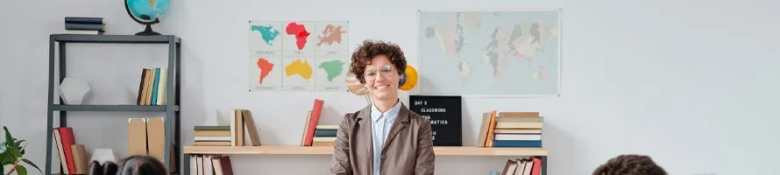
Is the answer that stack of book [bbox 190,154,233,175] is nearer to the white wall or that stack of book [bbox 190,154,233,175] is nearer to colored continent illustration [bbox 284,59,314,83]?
the white wall

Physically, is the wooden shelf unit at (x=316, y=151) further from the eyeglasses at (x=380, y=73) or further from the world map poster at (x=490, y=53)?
the eyeglasses at (x=380, y=73)

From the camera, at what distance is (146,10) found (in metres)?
3.76

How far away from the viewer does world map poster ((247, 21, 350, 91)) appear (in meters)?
3.92

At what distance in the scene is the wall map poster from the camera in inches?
150

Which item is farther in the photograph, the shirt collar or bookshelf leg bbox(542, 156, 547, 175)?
bookshelf leg bbox(542, 156, 547, 175)

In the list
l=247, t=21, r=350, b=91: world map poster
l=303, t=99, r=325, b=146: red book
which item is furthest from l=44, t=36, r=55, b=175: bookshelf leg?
l=303, t=99, r=325, b=146: red book

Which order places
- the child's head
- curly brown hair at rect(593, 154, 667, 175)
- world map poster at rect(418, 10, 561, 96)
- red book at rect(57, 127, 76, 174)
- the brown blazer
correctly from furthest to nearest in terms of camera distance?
world map poster at rect(418, 10, 561, 96) < red book at rect(57, 127, 76, 174) < the brown blazer < curly brown hair at rect(593, 154, 667, 175) < the child's head

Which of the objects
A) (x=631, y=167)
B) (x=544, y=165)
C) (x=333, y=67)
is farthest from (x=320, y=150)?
(x=631, y=167)

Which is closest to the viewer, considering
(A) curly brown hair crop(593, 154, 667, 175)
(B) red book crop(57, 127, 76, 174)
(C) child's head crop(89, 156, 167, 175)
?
(C) child's head crop(89, 156, 167, 175)

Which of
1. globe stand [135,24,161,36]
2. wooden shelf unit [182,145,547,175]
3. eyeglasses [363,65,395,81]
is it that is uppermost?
globe stand [135,24,161,36]

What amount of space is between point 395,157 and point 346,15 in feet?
3.25

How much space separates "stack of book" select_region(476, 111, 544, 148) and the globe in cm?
161

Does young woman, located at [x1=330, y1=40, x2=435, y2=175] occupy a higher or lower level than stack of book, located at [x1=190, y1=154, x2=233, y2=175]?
higher

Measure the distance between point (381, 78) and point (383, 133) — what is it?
226 millimetres
